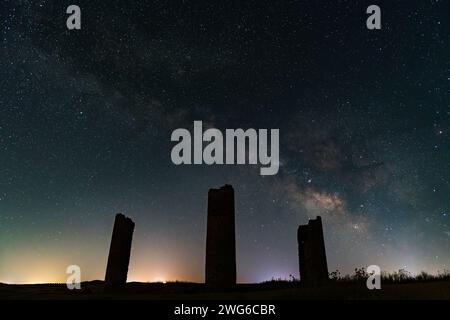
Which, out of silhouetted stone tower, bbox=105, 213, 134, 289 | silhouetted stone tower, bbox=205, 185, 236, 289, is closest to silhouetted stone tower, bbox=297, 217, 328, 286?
silhouetted stone tower, bbox=205, 185, 236, 289

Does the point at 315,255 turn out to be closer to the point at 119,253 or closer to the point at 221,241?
the point at 221,241

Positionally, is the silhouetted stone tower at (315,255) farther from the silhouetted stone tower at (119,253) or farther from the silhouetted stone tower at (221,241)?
the silhouetted stone tower at (119,253)

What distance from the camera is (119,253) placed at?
14172mm

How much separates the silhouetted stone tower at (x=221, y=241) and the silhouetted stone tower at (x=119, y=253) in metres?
3.93

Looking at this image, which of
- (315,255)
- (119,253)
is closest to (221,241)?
(315,255)

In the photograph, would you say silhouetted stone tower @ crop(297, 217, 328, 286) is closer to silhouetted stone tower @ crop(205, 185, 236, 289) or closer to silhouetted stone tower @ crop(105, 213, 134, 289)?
silhouetted stone tower @ crop(205, 185, 236, 289)

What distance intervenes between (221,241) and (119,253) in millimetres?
4417

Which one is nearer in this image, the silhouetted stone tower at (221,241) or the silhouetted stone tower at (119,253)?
the silhouetted stone tower at (221,241)

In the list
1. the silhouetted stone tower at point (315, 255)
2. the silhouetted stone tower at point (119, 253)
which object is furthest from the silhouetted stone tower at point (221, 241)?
the silhouetted stone tower at point (119, 253)

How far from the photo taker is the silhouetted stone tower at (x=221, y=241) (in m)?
11.4
